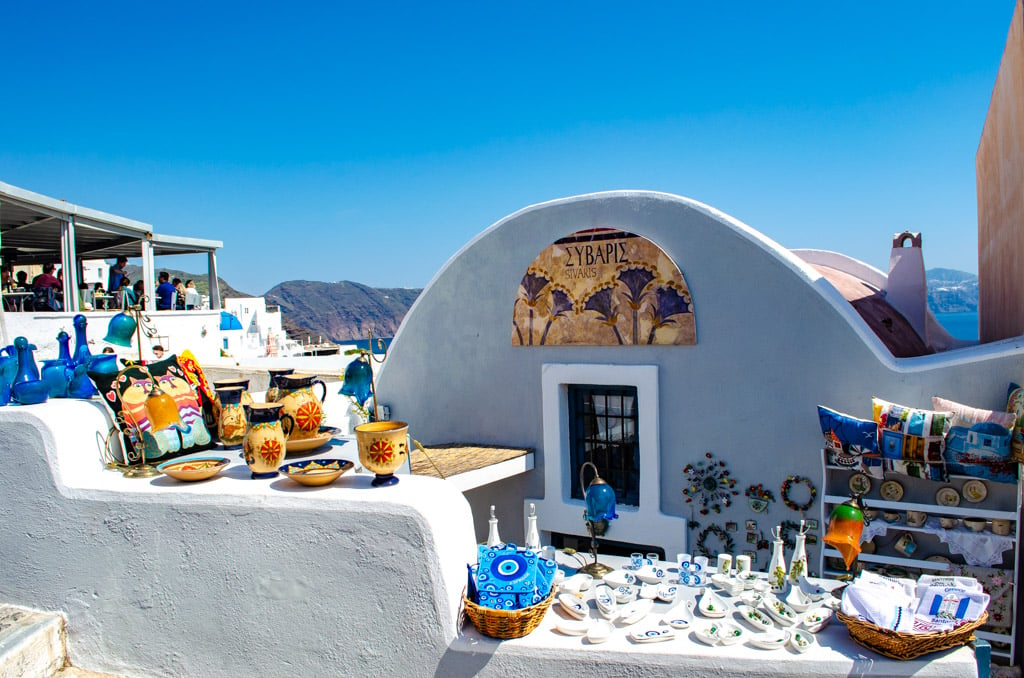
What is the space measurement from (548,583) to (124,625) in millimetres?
3219

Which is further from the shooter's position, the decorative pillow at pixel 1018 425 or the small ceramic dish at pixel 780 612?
the decorative pillow at pixel 1018 425

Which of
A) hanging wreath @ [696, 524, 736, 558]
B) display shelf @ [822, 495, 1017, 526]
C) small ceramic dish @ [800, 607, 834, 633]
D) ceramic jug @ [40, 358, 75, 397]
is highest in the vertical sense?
ceramic jug @ [40, 358, 75, 397]

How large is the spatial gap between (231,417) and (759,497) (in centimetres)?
556

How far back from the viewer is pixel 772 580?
489cm

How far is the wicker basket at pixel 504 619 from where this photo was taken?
4.09 m

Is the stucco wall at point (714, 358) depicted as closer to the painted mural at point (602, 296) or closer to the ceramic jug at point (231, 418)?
the painted mural at point (602, 296)

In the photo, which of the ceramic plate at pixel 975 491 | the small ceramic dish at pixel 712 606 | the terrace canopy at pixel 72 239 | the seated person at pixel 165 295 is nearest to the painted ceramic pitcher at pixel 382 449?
the small ceramic dish at pixel 712 606

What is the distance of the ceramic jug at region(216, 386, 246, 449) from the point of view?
20.0ft

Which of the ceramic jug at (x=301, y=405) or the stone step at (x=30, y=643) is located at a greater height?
the ceramic jug at (x=301, y=405)

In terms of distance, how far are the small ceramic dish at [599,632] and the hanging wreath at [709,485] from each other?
357cm

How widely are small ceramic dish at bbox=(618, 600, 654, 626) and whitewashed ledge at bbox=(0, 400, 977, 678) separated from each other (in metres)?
0.19

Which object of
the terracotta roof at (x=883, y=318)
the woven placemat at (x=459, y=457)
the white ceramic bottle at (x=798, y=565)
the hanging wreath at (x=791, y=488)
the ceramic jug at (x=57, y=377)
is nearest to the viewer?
the white ceramic bottle at (x=798, y=565)

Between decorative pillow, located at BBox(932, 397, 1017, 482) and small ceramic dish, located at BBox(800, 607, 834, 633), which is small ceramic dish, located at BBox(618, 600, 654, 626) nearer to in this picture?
small ceramic dish, located at BBox(800, 607, 834, 633)

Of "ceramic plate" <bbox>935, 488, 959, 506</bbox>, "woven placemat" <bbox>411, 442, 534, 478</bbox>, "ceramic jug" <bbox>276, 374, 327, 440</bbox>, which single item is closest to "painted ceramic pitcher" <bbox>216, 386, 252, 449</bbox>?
"ceramic jug" <bbox>276, 374, 327, 440</bbox>
